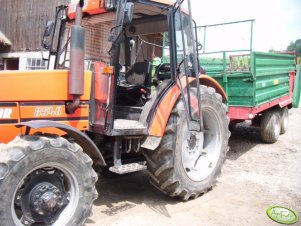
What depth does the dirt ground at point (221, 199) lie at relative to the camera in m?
3.98

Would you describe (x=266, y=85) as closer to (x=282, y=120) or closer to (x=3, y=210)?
(x=282, y=120)

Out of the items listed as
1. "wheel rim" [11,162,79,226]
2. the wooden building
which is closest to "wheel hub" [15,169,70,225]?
"wheel rim" [11,162,79,226]

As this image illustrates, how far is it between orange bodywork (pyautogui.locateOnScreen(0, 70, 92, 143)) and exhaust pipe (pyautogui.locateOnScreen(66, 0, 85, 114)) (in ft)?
0.43

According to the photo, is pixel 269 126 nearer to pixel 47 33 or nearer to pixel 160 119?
pixel 160 119

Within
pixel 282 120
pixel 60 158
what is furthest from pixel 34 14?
pixel 60 158

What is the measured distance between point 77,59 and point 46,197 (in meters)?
1.30

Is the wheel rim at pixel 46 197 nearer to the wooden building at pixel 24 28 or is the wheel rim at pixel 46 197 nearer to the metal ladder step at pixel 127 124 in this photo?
the metal ladder step at pixel 127 124

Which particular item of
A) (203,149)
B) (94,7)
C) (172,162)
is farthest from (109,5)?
(203,149)

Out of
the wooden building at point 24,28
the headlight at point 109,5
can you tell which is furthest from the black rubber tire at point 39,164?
the wooden building at point 24,28

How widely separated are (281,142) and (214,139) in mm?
3569

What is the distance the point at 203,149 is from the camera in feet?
16.6

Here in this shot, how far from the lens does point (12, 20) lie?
16562 mm

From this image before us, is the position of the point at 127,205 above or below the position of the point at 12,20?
below

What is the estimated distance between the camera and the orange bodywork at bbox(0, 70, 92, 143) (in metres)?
3.35
